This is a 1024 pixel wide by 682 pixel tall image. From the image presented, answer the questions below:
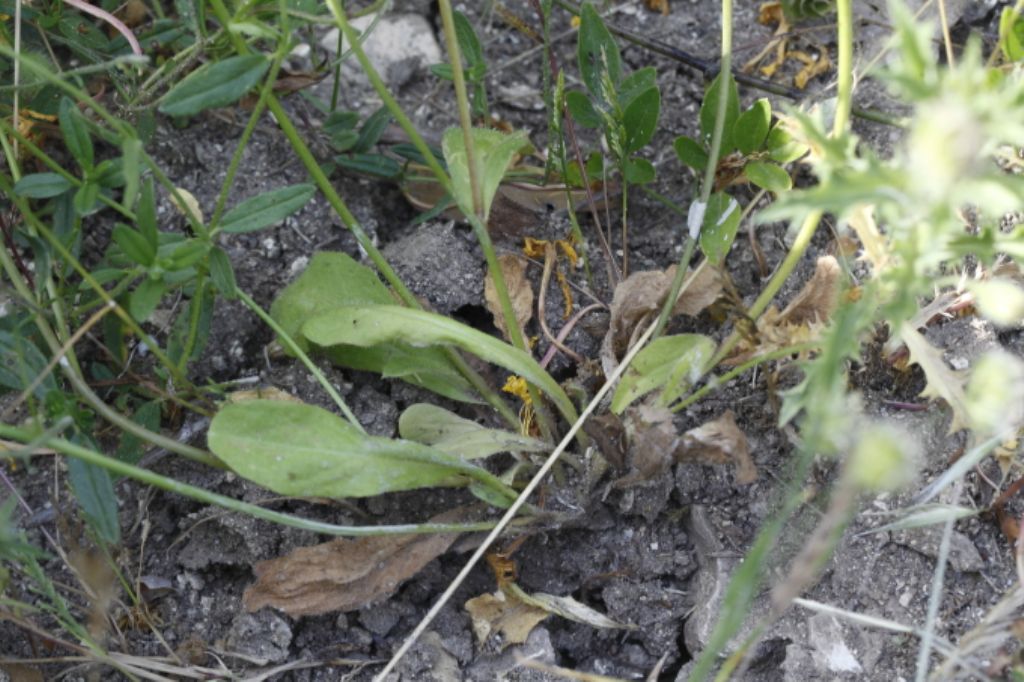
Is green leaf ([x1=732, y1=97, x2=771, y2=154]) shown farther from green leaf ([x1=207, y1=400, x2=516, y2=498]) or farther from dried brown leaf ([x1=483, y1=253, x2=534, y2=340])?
green leaf ([x1=207, y1=400, x2=516, y2=498])

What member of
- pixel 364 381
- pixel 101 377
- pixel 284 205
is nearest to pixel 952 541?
pixel 364 381

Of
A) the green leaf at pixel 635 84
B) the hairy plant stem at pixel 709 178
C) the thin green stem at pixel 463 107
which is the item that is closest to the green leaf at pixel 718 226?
A: the hairy plant stem at pixel 709 178

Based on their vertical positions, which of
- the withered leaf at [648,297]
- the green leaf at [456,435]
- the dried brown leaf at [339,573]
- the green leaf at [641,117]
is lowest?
the dried brown leaf at [339,573]

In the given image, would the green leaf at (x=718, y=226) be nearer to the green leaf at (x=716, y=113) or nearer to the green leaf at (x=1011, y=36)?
the green leaf at (x=716, y=113)

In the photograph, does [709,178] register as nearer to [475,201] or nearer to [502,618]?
[475,201]

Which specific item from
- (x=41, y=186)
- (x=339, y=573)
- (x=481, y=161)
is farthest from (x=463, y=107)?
(x=339, y=573)
